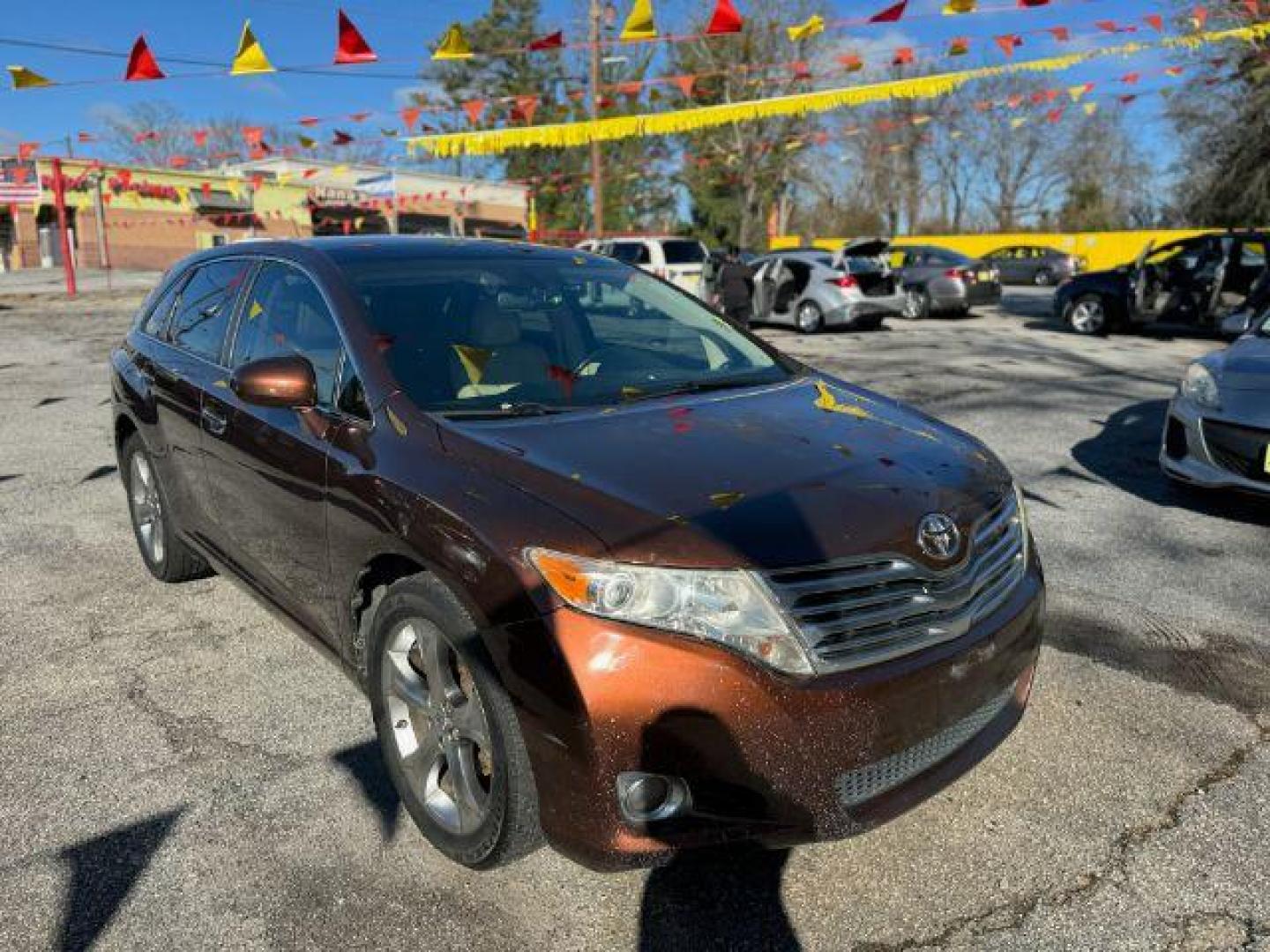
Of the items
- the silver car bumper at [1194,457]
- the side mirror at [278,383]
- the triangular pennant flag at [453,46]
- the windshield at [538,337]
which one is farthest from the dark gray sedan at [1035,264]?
the side mirror at [278,383]

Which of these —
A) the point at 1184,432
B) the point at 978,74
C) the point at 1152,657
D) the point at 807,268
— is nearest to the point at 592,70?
the point at 807,268

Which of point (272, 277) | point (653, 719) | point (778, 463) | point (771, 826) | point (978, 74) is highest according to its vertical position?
point (978, 74)

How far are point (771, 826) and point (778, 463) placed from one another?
35.0 inches

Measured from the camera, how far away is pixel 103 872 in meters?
2.45

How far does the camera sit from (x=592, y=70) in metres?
23.9

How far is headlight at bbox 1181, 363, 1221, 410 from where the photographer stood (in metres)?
5.24

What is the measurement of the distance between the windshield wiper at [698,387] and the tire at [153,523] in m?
2.19

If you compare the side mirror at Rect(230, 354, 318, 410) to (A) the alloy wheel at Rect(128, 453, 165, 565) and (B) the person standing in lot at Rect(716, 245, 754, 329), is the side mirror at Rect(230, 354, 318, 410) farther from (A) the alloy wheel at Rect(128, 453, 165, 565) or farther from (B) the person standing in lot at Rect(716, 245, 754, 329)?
(B) the person standing in lot at Rect(716, 245, 754, 329)

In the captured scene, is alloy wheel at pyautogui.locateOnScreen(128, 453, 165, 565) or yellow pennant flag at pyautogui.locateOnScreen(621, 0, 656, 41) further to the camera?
yellow pennant flag at pyautogui.locateOnScreen(621, 0, 656, 41)

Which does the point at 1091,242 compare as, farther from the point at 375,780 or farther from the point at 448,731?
the point at 448,731

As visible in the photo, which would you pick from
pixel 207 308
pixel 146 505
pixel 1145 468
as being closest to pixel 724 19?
pixel 1145 468

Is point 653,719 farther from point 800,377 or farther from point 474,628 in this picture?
point 800,377

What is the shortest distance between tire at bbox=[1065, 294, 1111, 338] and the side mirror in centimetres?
1567

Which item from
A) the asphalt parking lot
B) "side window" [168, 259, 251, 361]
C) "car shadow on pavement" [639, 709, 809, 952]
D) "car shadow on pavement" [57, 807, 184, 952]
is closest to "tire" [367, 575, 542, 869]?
the asphalt parking lot
